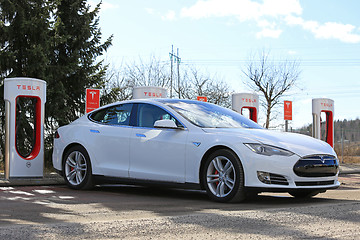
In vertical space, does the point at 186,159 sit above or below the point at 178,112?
below

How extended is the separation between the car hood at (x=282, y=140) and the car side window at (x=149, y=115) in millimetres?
926

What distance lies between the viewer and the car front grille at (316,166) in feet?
21.6

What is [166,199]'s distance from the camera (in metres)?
7.38

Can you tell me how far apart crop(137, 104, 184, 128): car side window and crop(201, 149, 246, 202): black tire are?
3.94 feet

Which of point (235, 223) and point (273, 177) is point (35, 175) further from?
point (235, 223)

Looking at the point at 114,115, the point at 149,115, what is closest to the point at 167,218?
the point at 149,115

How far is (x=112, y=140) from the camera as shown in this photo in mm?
8352

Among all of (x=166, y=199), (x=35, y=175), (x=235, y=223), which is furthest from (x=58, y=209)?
(x=35, y=175)

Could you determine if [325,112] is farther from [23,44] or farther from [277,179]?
[277,179]

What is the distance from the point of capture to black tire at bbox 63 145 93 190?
870 cm

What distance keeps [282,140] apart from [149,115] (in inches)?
91.3

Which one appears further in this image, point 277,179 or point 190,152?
point 190,152

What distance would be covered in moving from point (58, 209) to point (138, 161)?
77.4 inches

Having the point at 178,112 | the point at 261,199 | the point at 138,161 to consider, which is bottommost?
the point at 261,199
